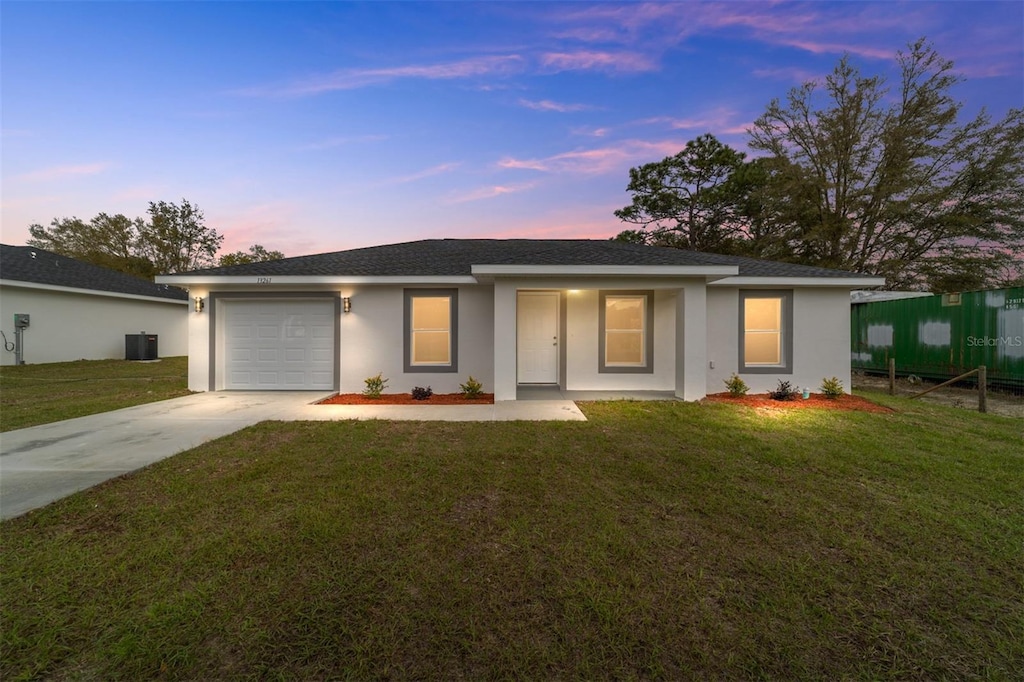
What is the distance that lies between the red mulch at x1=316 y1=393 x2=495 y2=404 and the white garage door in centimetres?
96

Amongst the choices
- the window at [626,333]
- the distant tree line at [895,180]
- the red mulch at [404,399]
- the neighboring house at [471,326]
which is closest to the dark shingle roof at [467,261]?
the neighboring house at [471,326]

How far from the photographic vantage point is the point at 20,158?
38.3 feet

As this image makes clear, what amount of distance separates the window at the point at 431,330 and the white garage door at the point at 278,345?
1817mm

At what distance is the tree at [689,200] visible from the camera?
21703mm

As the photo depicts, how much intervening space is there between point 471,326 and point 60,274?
17.8 metres

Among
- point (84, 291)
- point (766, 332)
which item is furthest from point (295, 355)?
point (84, 291)

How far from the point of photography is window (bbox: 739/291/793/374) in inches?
312

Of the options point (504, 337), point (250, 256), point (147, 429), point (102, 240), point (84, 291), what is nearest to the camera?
point (147, 429)

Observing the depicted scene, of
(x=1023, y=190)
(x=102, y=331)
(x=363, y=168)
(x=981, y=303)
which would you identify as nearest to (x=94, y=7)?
(x=363, y=168)

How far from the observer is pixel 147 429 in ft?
16.9

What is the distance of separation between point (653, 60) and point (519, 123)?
400cm

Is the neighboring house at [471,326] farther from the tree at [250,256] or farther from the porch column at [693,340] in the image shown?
the tree at [250,256]

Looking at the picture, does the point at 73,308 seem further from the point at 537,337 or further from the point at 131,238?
the point at 131,238

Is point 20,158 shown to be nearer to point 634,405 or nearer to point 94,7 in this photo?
point 94,7
